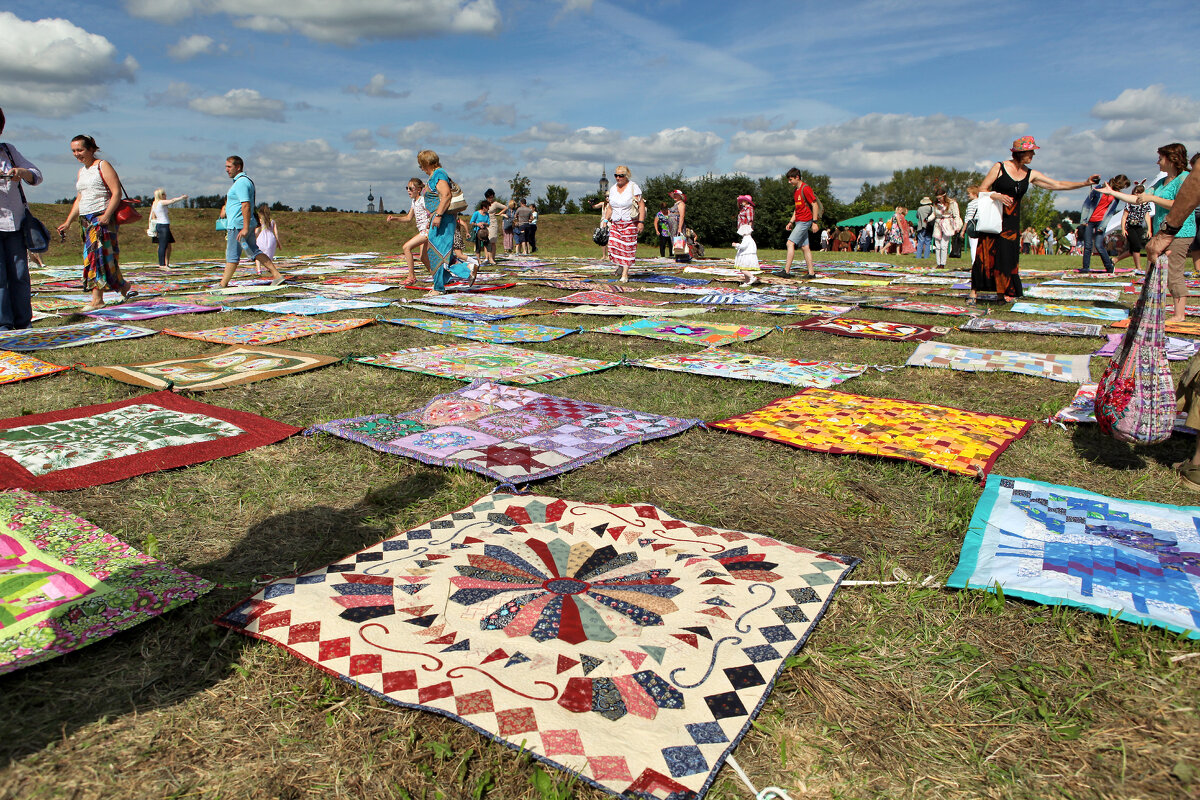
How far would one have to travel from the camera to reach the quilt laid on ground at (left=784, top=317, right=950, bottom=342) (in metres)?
6.72

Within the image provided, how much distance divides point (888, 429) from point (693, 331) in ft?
10.8

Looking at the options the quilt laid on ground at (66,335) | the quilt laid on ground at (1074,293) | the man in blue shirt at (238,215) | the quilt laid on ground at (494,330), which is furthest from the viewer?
the man in blue shirt at (238,215)

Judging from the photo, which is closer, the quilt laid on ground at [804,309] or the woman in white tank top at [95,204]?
the woman in white tank top at [95,204]

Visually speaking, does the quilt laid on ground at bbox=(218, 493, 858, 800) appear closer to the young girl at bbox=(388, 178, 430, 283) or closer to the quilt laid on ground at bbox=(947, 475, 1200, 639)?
the quilt laid on ground at bbox=(947, 475, 1200, 639)

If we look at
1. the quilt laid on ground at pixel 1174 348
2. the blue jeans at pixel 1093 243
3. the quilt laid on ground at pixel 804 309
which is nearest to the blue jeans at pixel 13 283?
the quilt laid on ground at pixel 804 309

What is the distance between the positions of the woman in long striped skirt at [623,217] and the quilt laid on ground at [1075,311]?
5.52 meters

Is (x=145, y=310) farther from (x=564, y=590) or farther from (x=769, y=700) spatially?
(x=769, y=700)

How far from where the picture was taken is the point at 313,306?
27.2 ft

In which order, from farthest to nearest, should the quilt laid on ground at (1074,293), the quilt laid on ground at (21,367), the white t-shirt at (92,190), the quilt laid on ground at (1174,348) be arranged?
1. the quilt laid on ground at (1074,293)
2. the white t-shirt at (92,190)
3. the quilt laid on ground at (1174,348)
4. the quilt laid on ground at (21,367)

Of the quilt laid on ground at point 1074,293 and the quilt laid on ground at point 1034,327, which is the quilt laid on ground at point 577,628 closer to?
the quilt laid on ground at point 1034,327

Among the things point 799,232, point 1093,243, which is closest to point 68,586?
point 799,232

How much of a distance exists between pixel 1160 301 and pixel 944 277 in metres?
11.1

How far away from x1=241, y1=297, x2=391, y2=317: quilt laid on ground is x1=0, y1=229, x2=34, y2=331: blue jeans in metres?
2.07

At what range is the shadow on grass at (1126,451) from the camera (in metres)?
3.41
